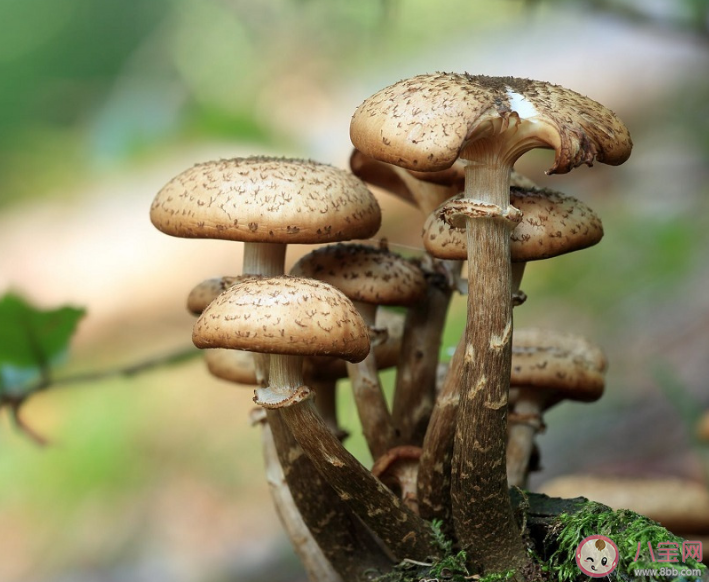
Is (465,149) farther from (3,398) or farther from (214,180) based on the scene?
(3,398)

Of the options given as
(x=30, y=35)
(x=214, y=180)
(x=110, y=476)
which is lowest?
(x=110, y=476)

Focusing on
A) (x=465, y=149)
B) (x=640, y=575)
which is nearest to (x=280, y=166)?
(x=465, y=149)

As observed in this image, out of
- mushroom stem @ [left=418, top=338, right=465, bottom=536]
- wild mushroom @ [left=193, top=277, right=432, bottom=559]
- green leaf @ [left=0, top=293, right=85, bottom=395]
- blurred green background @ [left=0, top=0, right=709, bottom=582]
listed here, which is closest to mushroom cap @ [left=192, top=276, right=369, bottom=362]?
wild mushroom @ [left=193, top=277, right=432, bottom=559]

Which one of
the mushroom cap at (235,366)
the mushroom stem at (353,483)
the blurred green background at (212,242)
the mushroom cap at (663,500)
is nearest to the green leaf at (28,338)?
the mushroom cap at (235,366)

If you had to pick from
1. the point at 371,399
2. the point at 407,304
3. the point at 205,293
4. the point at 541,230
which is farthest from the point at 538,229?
the point at 205,293

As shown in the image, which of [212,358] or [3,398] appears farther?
[3,398]

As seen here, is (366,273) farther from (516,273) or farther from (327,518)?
(327,518)
